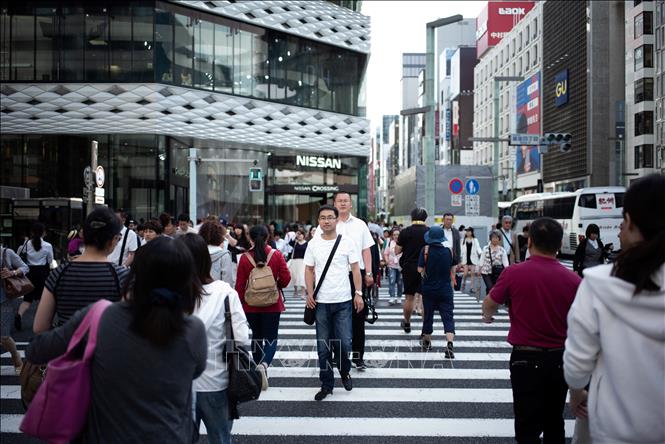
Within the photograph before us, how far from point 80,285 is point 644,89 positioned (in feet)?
181

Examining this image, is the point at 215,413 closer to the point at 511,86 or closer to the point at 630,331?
the point at 630,331

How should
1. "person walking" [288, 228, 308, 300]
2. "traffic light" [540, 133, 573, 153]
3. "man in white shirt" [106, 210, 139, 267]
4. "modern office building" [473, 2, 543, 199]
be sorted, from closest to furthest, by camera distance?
"man in white shirt" [106, 210, 139, 267] → "person walking" [288, 228, 308, 300] → "traffic light" [540, 133, 573, 153] → "modern office building" [473, 2, 543, 199]

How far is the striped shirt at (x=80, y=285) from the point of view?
3.71 meters

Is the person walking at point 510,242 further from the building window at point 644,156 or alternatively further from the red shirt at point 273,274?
the building window at point 644,156

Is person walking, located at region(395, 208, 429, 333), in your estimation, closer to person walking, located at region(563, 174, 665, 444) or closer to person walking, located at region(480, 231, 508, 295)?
person walking, located at region(480, 231, 508, 295)

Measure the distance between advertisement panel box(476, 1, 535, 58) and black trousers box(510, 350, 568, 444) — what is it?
9484 centimetres

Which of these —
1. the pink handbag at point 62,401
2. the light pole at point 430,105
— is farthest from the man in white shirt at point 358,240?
the light pole at point 430,105

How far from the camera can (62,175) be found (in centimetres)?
3172

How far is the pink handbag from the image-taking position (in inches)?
98.0

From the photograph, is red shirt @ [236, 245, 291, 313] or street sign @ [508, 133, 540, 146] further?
street sign @ [508, 133, 540, 146]

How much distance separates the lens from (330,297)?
A: 6508 mm

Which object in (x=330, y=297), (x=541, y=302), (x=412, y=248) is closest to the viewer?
(x=541, y=302)

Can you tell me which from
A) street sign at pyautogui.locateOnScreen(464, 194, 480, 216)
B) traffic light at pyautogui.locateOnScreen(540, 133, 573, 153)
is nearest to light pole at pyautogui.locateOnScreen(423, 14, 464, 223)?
street sign at pyautogui.locateOnScreen(464, 194, 480, 216)

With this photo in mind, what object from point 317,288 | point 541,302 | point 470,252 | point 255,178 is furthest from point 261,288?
point 255,178
